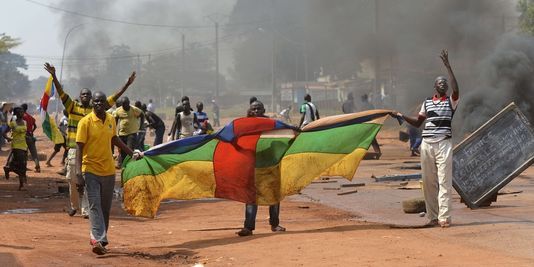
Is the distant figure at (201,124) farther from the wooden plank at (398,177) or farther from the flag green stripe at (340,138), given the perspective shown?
the flag green stripe at (340,138)

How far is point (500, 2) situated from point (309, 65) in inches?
1696

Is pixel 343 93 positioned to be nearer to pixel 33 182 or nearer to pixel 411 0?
pixel 411 0

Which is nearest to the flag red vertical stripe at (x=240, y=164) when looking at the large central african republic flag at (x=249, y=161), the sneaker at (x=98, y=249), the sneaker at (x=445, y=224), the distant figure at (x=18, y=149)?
the large central african republic flag at (x=249, y=161)

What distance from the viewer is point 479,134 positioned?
11719mm

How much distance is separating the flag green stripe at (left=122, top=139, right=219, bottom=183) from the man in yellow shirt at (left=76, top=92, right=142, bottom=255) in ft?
2.74

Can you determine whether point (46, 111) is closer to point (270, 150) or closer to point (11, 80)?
point (270, 150)

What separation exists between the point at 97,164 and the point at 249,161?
1.70 metres

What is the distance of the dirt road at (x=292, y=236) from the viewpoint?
8328 millimetres

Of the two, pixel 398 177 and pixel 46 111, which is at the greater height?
pixel 46 111

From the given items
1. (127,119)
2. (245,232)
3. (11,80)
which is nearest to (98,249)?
(245,232)

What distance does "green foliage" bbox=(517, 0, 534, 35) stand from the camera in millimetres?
45844

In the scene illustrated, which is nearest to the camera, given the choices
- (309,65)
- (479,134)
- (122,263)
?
(122,263)

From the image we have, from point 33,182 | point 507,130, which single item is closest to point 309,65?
point 33,182

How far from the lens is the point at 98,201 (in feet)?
31.3
